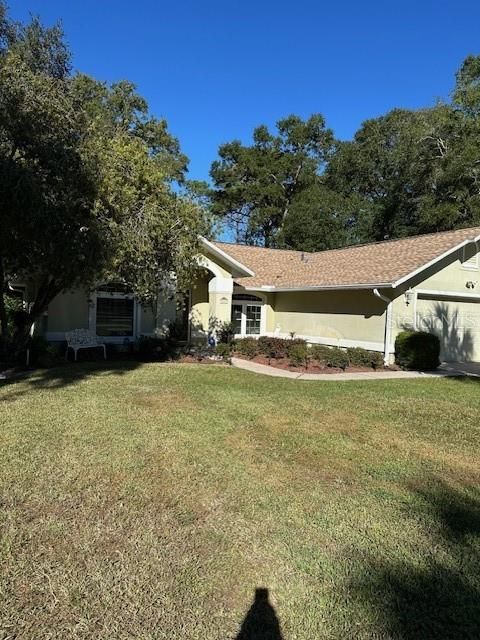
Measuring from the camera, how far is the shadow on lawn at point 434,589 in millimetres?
2820

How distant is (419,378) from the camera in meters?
12.7

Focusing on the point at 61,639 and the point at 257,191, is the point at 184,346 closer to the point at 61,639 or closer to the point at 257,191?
the point at 61,639

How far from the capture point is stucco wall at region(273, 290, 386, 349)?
15.6 meters

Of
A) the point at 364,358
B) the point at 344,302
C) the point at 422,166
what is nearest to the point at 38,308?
the point at 364,358

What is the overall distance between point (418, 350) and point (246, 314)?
7.84 m

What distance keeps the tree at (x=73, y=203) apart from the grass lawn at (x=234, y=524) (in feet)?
10.5

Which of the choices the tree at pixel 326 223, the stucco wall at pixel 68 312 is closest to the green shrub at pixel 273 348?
the stucco wall at pixel 68 312

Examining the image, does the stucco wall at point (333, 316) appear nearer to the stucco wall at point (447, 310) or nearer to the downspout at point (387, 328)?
the downspout at point (387, 328)

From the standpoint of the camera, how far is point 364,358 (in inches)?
574

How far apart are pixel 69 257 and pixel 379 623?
8.26 meters

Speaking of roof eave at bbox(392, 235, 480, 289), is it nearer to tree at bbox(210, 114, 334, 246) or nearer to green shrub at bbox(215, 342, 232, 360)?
green shrub at bbox(215, 342, 232, 360)

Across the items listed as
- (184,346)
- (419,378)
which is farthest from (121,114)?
(419,378)

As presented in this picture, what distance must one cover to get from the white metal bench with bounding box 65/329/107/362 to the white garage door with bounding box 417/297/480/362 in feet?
34.9

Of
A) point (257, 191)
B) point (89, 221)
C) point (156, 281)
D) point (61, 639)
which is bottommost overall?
point (61, 639)
